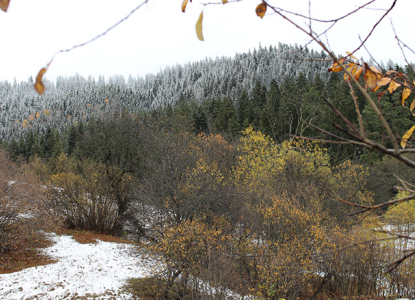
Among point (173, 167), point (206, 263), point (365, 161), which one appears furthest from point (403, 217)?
point (365, 161)

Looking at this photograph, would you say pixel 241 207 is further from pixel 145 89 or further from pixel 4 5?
pixel 145 89

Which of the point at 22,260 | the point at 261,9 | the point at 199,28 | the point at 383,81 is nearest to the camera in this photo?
the point at 199,28

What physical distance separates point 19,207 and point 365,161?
94.8 ft

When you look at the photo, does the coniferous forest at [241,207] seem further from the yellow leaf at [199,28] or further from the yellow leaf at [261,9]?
the yellow leaf at [199,28]

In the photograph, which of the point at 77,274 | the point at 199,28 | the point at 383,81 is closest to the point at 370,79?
the point at 383,81

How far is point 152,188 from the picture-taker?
38.7 ft

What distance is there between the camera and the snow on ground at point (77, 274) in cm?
797

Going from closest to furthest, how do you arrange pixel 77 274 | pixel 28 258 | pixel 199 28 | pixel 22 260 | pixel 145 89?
1. pixel 199 28
2. pixel 77 274
3. pixel 22 260
4. pixel 28 258
5. pixel 145 89

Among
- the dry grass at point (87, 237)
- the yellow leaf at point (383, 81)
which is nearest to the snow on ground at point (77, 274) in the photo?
the dry grass at point (87, 237)

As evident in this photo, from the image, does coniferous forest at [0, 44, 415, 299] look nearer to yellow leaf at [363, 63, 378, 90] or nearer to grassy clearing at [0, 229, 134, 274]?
yellow leaf at [363, 63, 378, 90]

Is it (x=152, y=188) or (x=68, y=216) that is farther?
(x=68, y=216)

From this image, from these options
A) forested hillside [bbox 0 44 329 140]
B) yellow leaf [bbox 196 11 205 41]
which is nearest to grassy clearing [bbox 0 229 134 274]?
yellow leaf [bbox 196 11 205 41]

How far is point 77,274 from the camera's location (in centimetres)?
941

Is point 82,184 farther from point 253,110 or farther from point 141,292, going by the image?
Result: point 253,110
